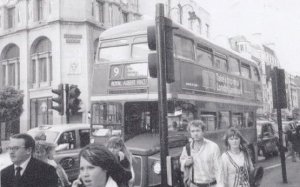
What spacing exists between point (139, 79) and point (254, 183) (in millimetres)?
5583

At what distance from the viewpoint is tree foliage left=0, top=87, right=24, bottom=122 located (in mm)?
29594

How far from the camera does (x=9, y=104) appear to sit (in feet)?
98.5

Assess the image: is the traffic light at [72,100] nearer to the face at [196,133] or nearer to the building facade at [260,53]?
the face at [196,133]

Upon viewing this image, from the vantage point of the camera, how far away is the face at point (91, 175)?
8.58 feet

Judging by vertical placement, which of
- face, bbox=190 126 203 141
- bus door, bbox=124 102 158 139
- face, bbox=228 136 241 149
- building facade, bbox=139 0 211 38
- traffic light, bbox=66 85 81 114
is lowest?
face, bbox=228 136 241 149

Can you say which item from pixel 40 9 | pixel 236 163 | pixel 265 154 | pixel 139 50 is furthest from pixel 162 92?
pixel 40 9

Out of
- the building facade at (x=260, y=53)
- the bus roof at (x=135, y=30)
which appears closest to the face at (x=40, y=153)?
the bus roof at (x=135, y=30)

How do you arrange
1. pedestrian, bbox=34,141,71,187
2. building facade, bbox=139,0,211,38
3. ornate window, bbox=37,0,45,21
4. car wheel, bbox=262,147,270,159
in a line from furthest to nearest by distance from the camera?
building facade, bbox=139,0,211,38 → ornate window, bbox=37,0,45,21 → car wheel, bbox=262,147,270,159 → pedestrian, bbox=34,141,71,187

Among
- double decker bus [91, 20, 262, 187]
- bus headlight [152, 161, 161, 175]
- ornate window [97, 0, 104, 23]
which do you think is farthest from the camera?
ornate window [97, 0, 104, 23]

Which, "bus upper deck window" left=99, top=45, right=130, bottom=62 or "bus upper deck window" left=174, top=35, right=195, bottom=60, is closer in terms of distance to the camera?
"bus upper deck window" left=174, top=35, right=195, bottom=60

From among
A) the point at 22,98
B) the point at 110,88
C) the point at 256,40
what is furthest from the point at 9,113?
the point at 256,40

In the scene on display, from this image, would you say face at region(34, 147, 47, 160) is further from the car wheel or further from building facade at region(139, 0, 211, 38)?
building facade at region(139, 0, 211, 38)

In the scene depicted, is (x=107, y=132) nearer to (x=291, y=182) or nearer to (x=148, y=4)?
(x=291, y=182)

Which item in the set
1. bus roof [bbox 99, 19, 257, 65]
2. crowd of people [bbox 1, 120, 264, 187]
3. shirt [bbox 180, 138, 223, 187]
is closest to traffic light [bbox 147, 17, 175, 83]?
crowd of people [bbox 1, 120, 264, 187]
